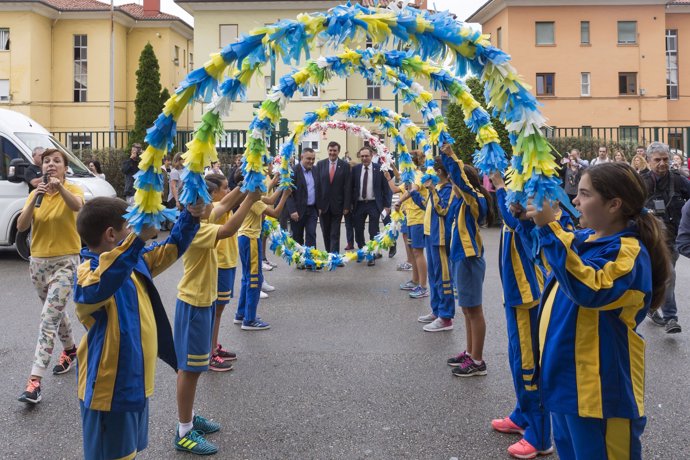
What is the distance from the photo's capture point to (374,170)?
13094 millimetres

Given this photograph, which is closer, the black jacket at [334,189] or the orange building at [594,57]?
the black jacket at [334,189]

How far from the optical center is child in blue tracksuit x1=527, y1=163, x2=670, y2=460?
104 inches

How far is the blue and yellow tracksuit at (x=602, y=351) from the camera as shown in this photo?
8.54ft

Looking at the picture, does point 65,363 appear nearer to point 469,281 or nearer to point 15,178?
point 469,281

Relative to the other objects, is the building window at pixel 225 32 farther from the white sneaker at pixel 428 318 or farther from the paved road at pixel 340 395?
the white sneaker at pixel 428 318

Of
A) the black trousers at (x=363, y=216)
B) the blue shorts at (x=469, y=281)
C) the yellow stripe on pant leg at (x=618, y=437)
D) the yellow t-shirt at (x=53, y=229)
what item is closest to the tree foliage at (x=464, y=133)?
the black trousers at (x=363, y=216)

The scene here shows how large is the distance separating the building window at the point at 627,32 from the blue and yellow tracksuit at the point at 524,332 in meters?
43.5

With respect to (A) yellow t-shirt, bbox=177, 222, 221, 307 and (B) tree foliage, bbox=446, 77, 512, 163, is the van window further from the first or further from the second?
(B) tree foliage, bbox=446, 77, 512, 163

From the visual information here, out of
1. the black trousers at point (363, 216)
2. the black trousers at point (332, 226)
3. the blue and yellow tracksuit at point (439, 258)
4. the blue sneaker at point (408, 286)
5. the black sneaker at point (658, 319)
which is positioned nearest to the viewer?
the blue and yellow tracksuit at point (439, 258)

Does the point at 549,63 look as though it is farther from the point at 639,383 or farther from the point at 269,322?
the point at 639,383

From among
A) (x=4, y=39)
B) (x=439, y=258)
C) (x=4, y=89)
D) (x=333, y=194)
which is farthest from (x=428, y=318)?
(x=4, y=39)

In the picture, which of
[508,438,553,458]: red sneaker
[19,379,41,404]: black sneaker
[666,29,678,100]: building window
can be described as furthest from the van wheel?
[666,29,678,100]: building window

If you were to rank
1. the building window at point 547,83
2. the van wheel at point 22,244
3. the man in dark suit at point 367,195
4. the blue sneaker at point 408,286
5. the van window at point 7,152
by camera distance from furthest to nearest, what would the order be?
the building window at point 547,83 → the man in dark suit at point 367,195 → the van window at point 7,152 → the van wheel at point 22,244 → the blue sneaker at point 408,286

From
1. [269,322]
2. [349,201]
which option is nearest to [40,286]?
[269,322]
